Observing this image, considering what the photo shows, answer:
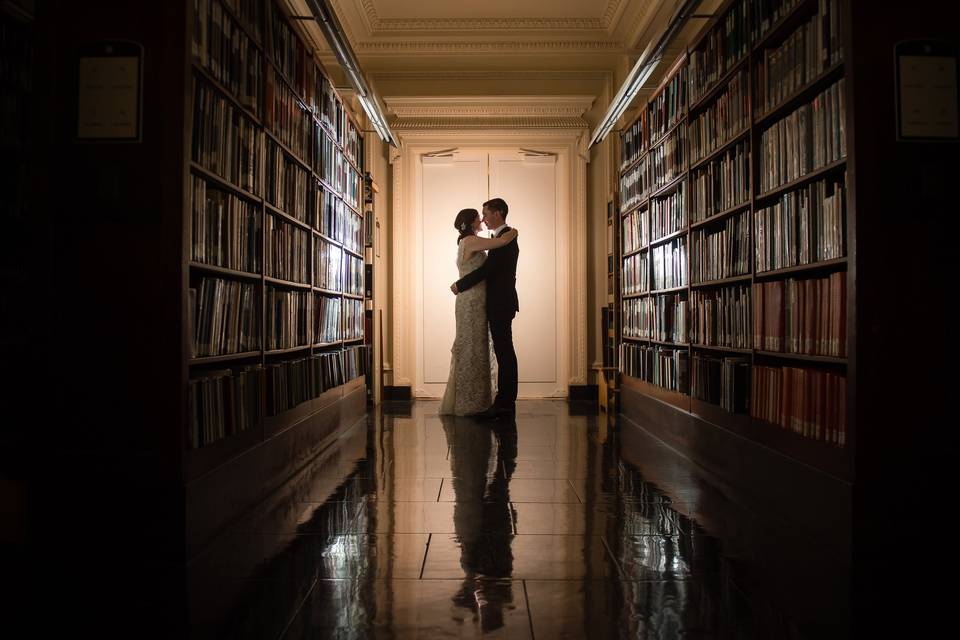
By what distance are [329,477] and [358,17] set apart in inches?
188

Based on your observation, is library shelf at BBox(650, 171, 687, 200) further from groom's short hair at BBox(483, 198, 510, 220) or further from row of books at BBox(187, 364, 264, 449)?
row of books at BBox(187, 364, 264, 449)

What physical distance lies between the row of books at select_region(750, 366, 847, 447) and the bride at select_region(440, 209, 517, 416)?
257cm

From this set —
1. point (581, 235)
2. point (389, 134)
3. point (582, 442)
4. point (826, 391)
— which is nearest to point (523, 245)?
point (581, 235)

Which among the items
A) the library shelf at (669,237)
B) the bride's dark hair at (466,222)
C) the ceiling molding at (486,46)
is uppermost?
the ceiling molding at (486,46)

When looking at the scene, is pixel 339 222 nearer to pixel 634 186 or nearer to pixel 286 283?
pixel 286 283

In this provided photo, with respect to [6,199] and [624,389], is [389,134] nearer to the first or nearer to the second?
[624,389]

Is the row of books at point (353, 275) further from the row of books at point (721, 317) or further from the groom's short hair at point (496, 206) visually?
the row of books at point (721, 317)

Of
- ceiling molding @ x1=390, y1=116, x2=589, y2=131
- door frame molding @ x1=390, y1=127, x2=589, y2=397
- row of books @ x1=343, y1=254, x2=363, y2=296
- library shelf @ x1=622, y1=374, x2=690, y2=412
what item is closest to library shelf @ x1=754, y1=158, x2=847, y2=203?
library shelf @ x1=622, y1=374, x2=690, y2=412

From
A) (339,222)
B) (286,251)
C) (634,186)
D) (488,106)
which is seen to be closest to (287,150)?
(286,251)

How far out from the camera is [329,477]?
307 centimetres

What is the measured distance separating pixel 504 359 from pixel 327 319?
139cm

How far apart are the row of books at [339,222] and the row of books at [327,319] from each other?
407mm

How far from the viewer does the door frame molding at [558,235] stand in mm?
6934

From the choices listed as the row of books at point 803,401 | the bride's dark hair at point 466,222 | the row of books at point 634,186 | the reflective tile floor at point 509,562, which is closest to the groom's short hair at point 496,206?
the bride's dark hair at point 466,222
